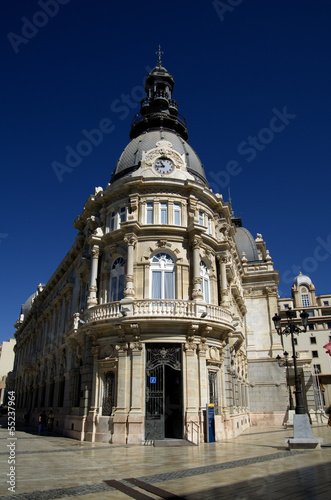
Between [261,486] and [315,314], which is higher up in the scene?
[315,314]

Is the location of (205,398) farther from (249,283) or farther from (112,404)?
(249,283)

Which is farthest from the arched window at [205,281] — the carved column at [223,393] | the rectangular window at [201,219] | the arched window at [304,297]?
the arched window at [304,297]

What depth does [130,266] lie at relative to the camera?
22.0m

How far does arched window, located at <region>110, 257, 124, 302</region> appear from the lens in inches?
900

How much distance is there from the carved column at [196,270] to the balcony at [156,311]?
0.79 metres

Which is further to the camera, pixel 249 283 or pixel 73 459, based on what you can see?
pixel 249 283

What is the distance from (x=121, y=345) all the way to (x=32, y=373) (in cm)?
2793

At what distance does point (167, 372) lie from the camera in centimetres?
2055

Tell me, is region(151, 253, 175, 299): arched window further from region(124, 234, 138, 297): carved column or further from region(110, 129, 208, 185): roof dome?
region(110, 129, 208, 185): roof dome

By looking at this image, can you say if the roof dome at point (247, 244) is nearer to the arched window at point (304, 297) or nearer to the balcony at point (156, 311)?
the balcony at point (156, 311)

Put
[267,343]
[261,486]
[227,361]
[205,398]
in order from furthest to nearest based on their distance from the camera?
1. [267,343]
2. [227,361]
3. [205,398]
4. [261,486]

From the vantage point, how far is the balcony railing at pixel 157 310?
2020 cm

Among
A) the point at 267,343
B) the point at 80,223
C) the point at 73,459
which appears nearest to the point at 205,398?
the point at 73,459

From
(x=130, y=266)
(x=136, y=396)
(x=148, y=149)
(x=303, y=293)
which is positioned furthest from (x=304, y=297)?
(x=136, y=396)
